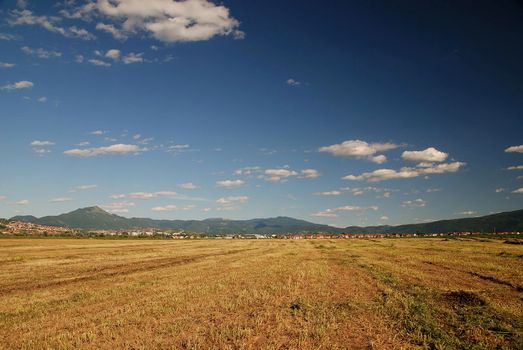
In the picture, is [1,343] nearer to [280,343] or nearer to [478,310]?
[280,343]

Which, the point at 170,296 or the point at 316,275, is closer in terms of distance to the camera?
the point at 170,296

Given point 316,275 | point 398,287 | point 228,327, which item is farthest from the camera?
point 316,275

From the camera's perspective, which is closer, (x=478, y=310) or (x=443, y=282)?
(x=478, y=310)

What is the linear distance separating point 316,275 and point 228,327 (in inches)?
546

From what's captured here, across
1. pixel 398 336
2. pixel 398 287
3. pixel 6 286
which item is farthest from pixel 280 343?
pixel 6 286

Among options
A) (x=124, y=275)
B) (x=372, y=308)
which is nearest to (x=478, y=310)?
(x=372, y=308)

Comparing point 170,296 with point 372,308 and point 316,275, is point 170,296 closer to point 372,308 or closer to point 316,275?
point 372,308

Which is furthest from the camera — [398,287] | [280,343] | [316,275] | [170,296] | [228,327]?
[316,275]

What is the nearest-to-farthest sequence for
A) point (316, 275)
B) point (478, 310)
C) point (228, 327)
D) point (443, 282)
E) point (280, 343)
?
point (280, 343) < point (228, 327) < point (478, 310) < point (443, 282) < point (316, 275)

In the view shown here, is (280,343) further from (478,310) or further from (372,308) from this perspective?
(478,310)

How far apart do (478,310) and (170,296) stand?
42.7ft

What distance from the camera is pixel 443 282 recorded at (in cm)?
2116

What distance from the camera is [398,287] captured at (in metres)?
19.3

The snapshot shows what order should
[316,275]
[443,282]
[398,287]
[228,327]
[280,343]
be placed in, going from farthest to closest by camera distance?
[316,275] → [443,282] → [398,287] → [228,327] → [280,343]
